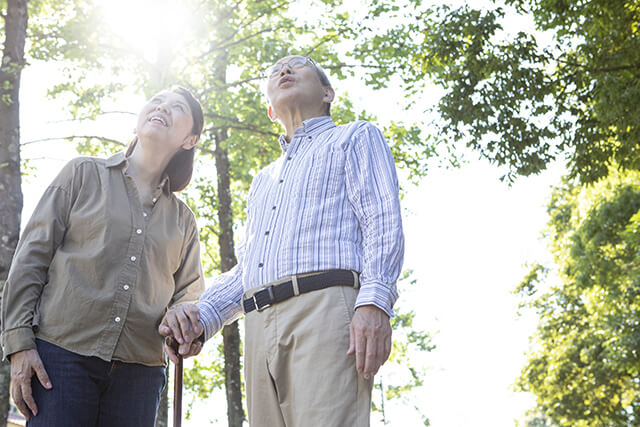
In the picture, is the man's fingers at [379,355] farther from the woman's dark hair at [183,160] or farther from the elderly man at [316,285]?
the woman's dark hair at [183,160]

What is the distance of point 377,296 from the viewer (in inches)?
89.7

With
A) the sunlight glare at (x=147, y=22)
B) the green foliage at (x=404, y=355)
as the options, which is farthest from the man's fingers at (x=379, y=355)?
the green foliage at (x=404, y=355)

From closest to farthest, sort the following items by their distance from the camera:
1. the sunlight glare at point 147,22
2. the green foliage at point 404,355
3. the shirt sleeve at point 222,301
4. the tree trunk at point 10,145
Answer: the shirt sleeve at point 222,301
the tree trunk at point 10,145
the sunlight glare at point 147,22
the green foliage at point 404,355

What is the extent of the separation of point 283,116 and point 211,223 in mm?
11271

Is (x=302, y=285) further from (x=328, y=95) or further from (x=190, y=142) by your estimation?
(x=190, y=142)

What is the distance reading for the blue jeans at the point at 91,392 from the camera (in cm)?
265

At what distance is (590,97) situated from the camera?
890 cm

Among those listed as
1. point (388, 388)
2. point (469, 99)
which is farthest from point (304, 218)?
point (388, 388)

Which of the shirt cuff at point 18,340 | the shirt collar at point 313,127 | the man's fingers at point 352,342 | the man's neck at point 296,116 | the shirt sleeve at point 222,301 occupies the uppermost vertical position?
the man's neck at point 296,116

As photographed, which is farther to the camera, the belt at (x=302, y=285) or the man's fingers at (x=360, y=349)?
the belt at (x=302, y=285)

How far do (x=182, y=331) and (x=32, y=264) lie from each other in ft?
2.31

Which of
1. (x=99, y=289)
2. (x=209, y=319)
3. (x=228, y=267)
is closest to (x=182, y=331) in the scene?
(x=209, y=319)

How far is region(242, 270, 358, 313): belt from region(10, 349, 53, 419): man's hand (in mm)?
911

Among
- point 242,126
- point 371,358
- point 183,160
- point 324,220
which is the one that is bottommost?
point 371,358
